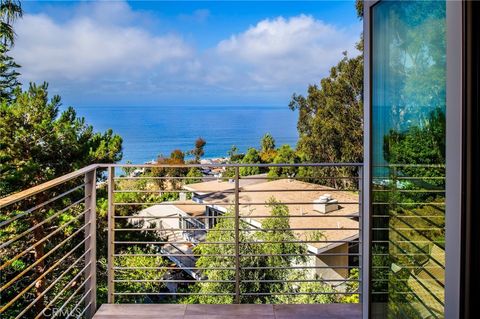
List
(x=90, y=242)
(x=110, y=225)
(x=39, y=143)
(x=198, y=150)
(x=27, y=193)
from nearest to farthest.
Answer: (x=27, y=193)
(x=90, y=242)
(x=110, y=225)
(x=39, y=143)
(x=198, y=150)

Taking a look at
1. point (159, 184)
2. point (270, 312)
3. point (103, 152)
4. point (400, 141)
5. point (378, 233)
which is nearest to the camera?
point (400, 141)

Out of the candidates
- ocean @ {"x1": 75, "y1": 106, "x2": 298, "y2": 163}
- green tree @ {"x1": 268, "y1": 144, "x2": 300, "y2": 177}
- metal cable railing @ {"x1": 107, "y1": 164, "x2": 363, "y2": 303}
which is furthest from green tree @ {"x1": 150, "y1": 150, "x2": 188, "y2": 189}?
green tree @ {"x1": 268, "y1": 144, "x2": 300, "y2": 177}

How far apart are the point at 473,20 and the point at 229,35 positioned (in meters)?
22.5

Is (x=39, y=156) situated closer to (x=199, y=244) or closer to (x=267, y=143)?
(x=199, y=244)

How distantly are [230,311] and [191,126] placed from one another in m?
21.3

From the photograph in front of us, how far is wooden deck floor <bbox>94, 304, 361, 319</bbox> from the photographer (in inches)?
99.8

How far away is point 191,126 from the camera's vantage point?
23.6m

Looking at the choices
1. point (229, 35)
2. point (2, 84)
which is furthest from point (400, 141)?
point (229, 35)

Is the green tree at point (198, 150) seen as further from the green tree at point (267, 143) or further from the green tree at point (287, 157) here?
the green tree at point (287, 157)

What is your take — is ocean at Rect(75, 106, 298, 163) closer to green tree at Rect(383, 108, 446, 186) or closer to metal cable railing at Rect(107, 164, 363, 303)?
metal cable railing at Rect(107, 164, 363, 303)

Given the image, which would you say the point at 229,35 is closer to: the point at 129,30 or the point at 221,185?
the point at 129,30

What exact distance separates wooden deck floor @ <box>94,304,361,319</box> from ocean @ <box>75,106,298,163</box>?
35.3 feet

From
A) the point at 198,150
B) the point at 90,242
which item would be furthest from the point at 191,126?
the point at 90,242

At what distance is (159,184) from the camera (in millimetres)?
13172
